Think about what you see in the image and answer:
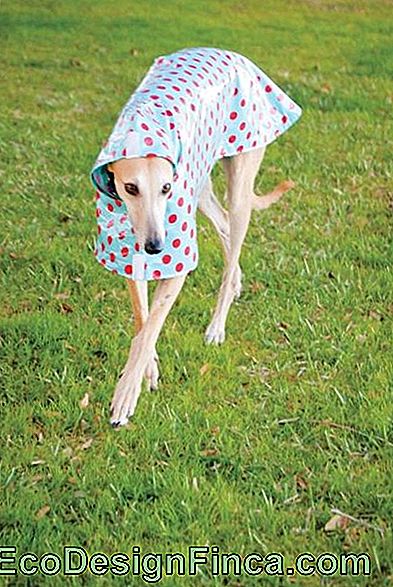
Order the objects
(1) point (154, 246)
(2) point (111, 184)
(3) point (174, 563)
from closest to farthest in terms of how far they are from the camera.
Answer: (3) point (174, 563) → (1) point (154, 246) → (2) point (111, 184)

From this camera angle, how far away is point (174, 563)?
364cm

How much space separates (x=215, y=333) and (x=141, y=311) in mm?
687

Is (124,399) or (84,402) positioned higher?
(124,399)


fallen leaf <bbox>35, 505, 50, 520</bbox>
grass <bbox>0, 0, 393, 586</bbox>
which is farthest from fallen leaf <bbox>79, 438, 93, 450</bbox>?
fallen leaf <bbox>35, 505, 50, 520</bbox>

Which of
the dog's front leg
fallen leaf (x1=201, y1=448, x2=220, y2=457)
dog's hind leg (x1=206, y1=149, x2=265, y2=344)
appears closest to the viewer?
fallen leaf (x1=201, y1=448, x2=220, y2=457)

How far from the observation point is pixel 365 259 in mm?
6230

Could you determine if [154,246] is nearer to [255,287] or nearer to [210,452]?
[210,452]

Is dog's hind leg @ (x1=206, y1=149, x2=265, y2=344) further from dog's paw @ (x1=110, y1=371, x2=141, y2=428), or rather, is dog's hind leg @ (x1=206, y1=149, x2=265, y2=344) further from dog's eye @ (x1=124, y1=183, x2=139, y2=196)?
dog's eye @ (x1=124, y1=183, x2=139, y2=196)

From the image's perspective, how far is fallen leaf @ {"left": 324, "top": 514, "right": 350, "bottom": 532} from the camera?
3.82m

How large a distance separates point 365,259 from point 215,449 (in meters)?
2.27

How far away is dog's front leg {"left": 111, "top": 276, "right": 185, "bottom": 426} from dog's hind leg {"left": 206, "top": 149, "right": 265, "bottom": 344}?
80cm

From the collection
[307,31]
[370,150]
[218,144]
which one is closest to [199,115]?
[218,144]

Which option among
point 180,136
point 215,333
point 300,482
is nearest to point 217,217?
point 215,333

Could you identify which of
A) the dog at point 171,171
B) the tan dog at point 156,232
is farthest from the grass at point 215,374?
the dog at point 171,171
